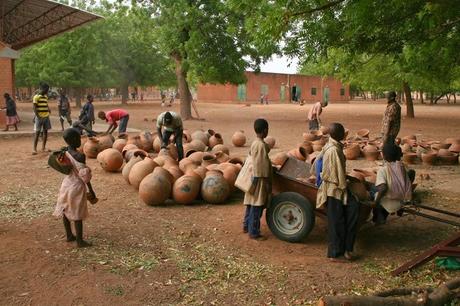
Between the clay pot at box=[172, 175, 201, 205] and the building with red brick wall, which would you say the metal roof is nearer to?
the clay pot at box=[172, 175, 201, 205]

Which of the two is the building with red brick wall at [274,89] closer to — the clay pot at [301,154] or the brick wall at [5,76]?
the brick wall at [5,76]

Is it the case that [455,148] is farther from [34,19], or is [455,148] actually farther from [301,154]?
[34,19]

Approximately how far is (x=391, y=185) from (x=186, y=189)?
327cm

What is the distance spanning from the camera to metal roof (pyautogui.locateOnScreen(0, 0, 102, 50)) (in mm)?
21609

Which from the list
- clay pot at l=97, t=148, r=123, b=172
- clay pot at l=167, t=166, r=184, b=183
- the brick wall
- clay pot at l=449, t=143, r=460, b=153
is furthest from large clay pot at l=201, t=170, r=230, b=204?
the brick wall

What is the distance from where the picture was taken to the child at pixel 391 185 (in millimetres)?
5523

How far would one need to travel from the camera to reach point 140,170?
832cm

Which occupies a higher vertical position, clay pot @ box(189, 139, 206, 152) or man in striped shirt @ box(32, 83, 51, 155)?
man in striped shirt @ box(32, 83, 51, 155)

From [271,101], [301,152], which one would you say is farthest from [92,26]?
[301,152]

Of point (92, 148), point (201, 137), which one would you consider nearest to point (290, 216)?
point (201, 137)

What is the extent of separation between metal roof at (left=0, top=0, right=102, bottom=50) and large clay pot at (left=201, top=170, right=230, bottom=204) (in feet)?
53.3

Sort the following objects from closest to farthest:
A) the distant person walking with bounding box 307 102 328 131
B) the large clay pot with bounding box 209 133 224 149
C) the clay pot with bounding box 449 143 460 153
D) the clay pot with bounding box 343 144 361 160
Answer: the clay pot with bounding box 449 143 460 153 → the clay pot with bounding box 343 144 361 160 → the large clay pot with bounding box 209 133 224 149 → the distant person walking with bounding box 307 102 328 131

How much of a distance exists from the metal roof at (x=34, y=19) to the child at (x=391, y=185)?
1885 centimetres

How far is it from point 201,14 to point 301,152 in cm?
1420
